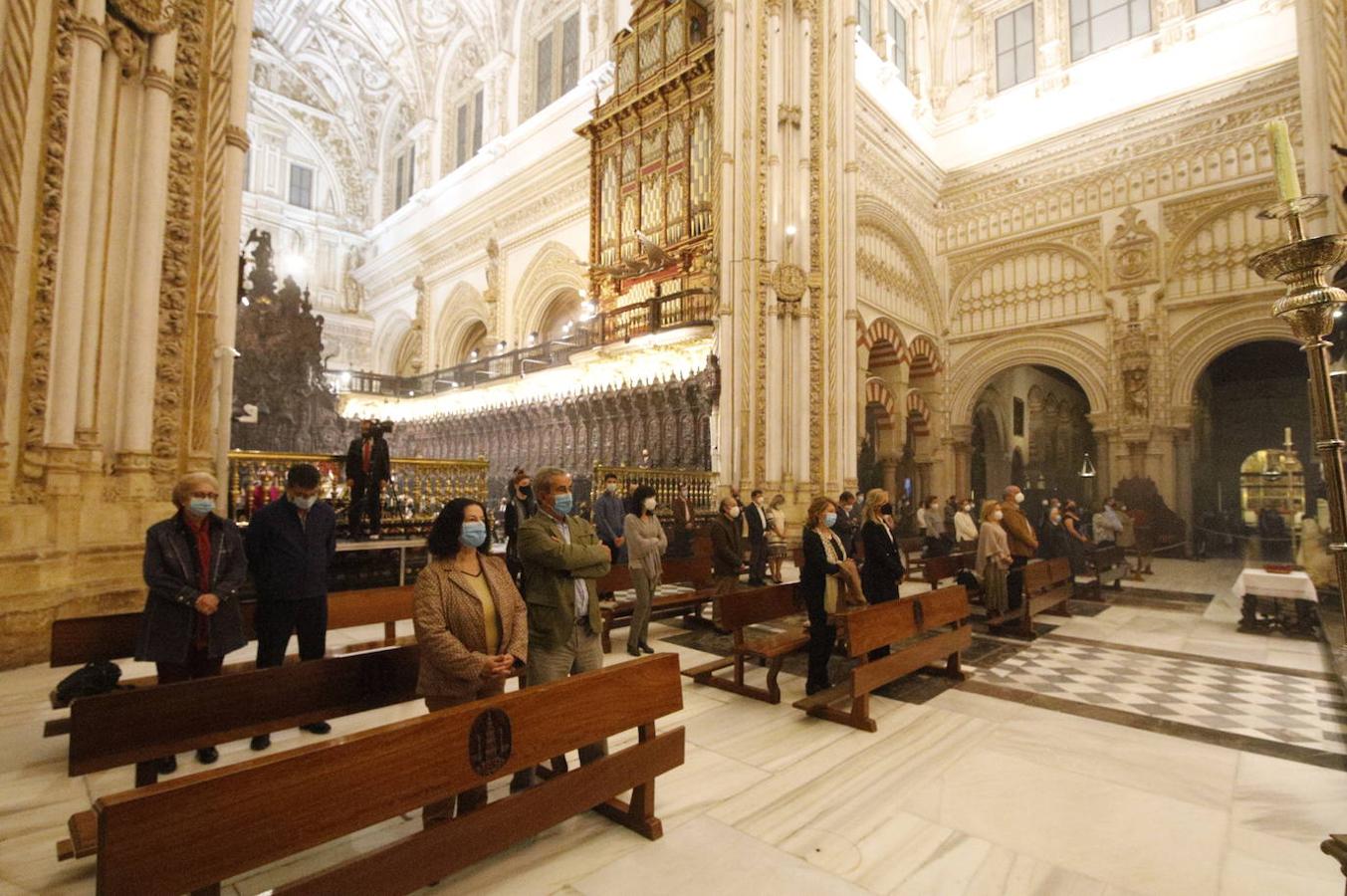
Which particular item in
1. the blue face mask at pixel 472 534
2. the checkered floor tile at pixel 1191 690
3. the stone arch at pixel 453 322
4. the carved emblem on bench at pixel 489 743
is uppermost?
the stone arch at pixel 453 322

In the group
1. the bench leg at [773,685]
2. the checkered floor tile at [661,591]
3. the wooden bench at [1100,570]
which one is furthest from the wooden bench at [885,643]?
the wooden bench at [1100,570]

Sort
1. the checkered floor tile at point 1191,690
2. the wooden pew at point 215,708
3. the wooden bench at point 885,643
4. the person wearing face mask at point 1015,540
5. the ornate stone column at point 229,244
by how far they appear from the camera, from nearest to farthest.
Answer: the wooden pew at point 215,708 → the wooden bench at point 885,643 → the checkered floor tile at point 1191,690 → the ornate stone column at point 229,244 → the person wearing face mask at point 1015,540

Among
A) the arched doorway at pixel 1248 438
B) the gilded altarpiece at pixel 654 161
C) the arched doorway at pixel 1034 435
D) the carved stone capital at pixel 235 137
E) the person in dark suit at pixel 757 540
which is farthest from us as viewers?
the arched doorway at pixel 1034 435

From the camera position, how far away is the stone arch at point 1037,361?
51.4 ft

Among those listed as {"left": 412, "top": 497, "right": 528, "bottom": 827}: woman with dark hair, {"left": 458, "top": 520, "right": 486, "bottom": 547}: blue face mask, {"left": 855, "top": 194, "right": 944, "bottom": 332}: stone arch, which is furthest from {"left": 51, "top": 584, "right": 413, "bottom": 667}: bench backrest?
{"left": 855, "top": 194, "right": 944, "bottom": 332}: stone arch

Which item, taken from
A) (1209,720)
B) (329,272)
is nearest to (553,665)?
(1209,720)

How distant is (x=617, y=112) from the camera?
1609cm

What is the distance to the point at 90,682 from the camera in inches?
116

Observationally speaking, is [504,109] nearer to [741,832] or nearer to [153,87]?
[153,87]

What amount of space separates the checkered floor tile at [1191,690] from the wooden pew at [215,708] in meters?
4.25

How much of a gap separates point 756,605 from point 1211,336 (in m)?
15.4

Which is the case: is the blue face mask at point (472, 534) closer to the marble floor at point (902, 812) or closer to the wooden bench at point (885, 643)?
the marble floor at point (902, 812)

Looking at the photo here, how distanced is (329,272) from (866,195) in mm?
22766

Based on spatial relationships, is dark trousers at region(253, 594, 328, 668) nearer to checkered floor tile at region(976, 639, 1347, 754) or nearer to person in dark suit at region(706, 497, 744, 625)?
person in dark suit at region(706, 497, 744, 625)
